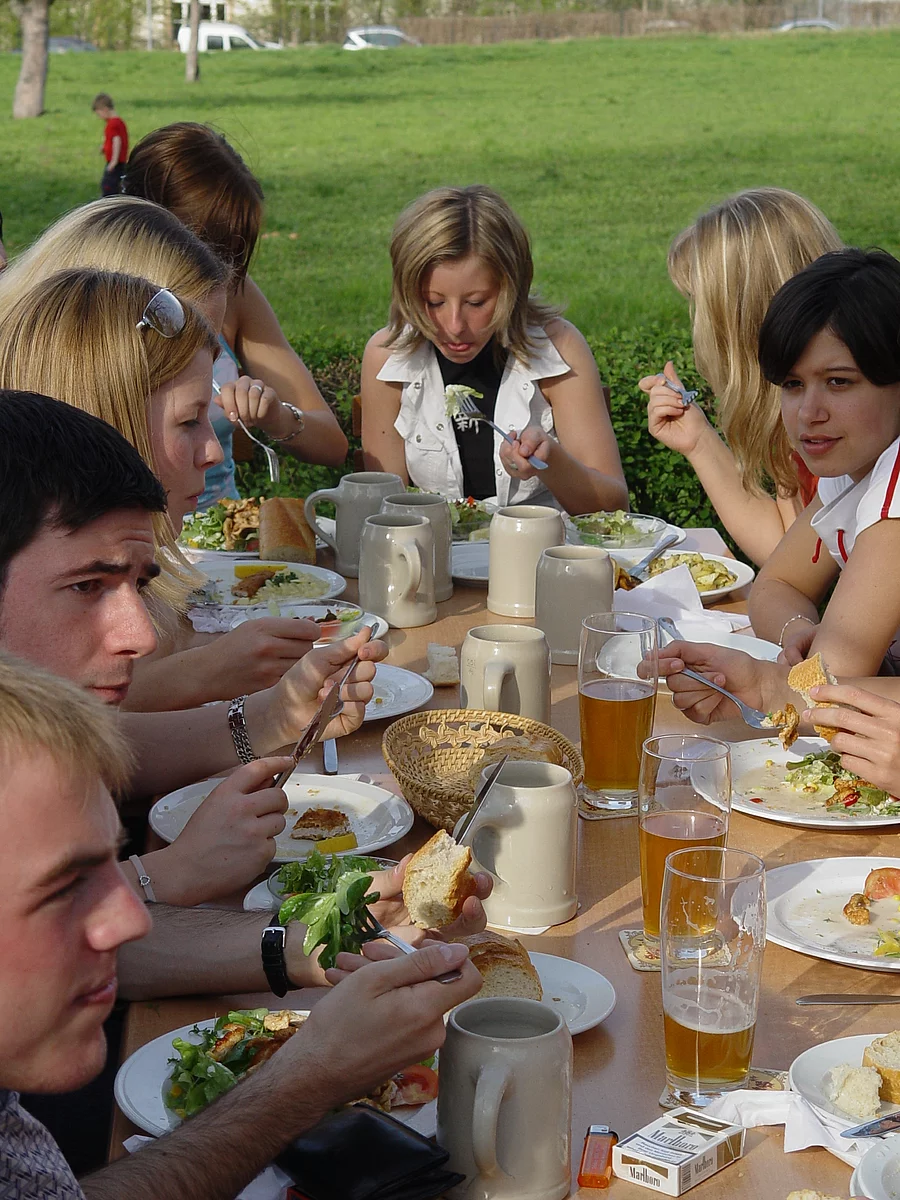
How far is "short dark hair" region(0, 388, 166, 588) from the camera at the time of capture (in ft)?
5.60

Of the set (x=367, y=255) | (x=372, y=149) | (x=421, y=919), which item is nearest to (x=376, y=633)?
(x=421, y=919)

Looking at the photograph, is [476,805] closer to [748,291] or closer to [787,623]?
[787,623]

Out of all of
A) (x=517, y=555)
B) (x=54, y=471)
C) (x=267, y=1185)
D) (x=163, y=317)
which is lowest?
(x=267, y=1185)

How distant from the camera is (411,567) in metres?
3.05

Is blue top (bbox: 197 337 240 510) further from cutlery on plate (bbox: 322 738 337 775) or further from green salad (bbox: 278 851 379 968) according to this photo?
green salad (bbox: 278 851 379 968)

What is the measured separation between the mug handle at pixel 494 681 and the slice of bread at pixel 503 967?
0.76m

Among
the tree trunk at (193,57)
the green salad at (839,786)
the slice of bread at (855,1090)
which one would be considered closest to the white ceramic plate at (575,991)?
the slice of bread at (855,1090)

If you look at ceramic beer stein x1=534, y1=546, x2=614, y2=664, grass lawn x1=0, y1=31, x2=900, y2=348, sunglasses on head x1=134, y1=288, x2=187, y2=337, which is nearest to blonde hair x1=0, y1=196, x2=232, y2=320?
sunglasses on head x1=134, y1=288, x2=187, y2=337

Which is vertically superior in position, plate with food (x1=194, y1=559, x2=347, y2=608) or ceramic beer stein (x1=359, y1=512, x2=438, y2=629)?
ceramic beer stein (x1=359, y1=512, x2=438, y2=629)

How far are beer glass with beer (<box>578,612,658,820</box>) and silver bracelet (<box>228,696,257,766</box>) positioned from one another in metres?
0.60

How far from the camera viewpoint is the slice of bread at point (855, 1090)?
135cm

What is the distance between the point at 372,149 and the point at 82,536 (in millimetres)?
22234

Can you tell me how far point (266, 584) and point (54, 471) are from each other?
1543 mm

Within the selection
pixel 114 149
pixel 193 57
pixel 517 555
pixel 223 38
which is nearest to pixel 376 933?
pixel 517 555
